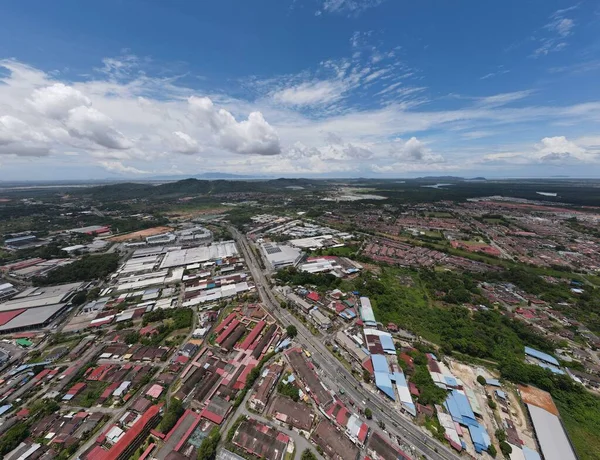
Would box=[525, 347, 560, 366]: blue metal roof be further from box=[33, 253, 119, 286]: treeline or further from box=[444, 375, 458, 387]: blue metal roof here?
box=[33, 253, 119, 286]: treeline

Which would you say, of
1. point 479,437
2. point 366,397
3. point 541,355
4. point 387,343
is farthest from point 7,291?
point 541,355

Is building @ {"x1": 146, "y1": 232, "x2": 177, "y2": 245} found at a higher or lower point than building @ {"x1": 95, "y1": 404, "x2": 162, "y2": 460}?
lower

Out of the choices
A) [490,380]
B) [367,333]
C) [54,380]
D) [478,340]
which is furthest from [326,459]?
[54,380]

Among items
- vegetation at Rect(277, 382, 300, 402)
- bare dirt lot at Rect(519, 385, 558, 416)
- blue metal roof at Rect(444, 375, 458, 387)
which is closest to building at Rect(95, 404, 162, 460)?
vegetation at Rect(277, 382, 300, 402)

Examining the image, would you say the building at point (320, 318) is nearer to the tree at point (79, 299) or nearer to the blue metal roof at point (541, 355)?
the blue metal roof at point (541, 355)

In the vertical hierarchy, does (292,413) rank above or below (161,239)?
above

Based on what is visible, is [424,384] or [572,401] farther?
[424,384]

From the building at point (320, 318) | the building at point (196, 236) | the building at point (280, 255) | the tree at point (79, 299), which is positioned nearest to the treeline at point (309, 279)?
the building at point (280, 255)

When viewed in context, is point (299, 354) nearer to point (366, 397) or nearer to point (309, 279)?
point (366, 397)
